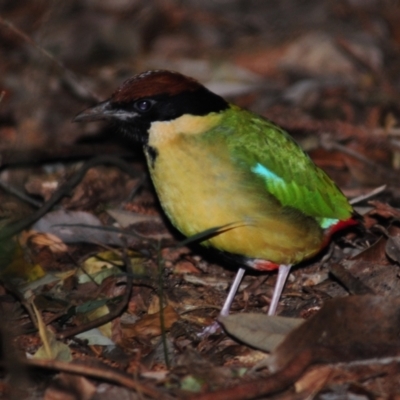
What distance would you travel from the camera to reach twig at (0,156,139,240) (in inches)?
235

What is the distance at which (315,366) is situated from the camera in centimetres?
435

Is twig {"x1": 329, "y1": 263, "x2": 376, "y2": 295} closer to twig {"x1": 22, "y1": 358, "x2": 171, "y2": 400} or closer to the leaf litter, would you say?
the leaf litter

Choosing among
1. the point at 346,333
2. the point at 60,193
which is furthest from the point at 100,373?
the point at 60,193

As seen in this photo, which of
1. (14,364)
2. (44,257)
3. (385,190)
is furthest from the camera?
(385,190)

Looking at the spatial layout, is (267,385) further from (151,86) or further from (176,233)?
(176,233)

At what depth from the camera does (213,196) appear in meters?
4.99

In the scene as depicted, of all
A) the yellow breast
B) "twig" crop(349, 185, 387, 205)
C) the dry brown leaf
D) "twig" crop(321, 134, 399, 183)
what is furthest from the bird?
"twig" crop(321, 134, 399, 183)

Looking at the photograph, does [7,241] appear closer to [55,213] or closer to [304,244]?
[55,213]

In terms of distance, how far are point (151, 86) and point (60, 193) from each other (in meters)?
1.65

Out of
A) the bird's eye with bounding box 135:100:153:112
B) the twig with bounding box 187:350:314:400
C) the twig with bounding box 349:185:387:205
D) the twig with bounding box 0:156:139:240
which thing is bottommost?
the twig with bounding box 349:185:387:205

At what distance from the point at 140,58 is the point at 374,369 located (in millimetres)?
6157

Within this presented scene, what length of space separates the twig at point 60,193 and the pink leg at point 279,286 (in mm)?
1792

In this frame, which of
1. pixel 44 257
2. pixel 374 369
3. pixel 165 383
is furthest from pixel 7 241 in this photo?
pixel 374 369

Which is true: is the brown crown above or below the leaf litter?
above
